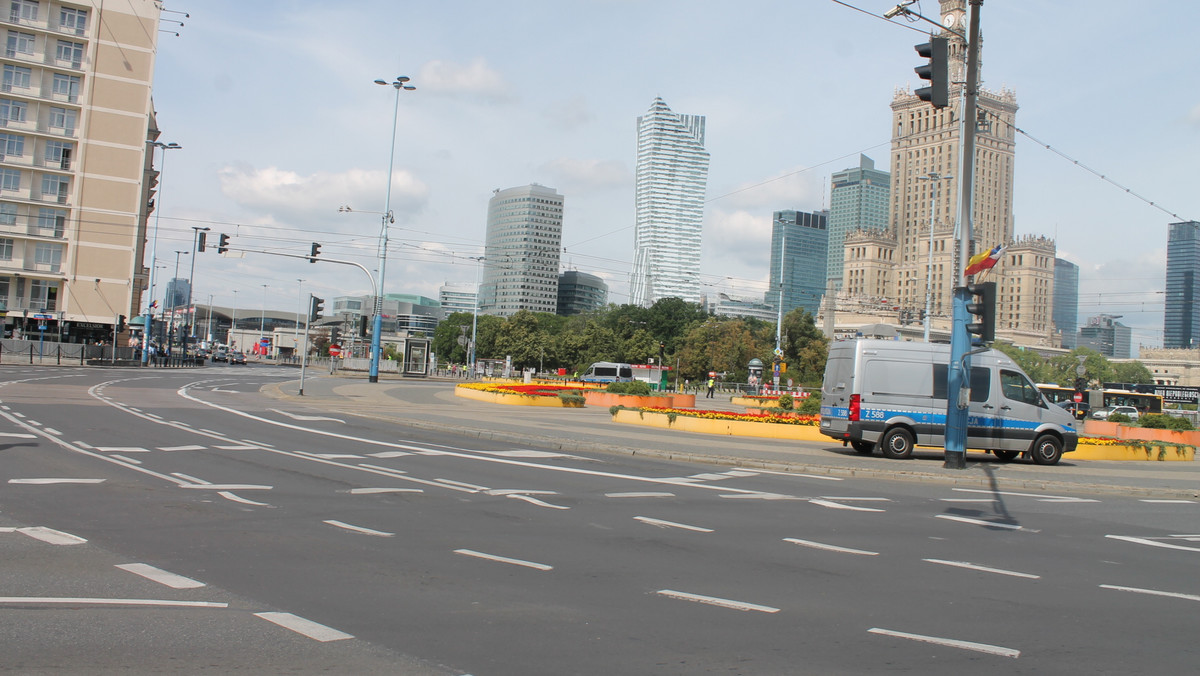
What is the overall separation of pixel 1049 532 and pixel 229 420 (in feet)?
59.1

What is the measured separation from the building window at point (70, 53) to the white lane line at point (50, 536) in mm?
71071

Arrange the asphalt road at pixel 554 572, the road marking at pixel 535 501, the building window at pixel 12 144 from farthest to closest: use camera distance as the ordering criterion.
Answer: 1. the building window at pixel 12 144
2. the road marking at pixel 535 501
3. the asphalt road at pixel 554 572

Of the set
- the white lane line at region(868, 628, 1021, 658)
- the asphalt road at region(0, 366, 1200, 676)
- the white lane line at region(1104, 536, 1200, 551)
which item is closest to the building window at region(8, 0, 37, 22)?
the asphalt road at region(0, 366, 1200, 676)

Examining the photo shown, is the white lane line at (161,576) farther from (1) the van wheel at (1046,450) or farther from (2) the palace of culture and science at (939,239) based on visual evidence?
(2) the palace of culture and science at (939,239)

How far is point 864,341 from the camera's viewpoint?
18.8m

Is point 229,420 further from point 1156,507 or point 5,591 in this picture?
point 1156,507

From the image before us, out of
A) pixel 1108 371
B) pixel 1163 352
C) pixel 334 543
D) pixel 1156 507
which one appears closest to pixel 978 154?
pixel 1108 371

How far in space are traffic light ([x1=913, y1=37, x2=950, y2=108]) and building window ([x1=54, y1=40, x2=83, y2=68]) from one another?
233 ft

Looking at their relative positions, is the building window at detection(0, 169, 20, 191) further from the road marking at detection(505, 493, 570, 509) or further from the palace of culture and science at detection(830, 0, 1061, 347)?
the palace of culture and science at detection(830, 0, 1061, 347)

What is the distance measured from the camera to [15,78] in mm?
63469

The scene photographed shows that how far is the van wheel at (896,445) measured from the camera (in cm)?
1842

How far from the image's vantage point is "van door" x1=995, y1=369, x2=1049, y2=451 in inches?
742

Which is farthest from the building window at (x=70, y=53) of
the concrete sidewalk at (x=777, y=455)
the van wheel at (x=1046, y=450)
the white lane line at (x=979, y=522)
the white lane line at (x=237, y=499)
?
the white lane line at (x=979, y=522)

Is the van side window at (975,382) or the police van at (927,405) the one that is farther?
the van side window at (975,382)
